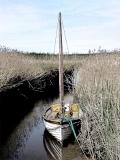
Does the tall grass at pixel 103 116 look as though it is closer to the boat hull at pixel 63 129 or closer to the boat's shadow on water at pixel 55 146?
the boat hull at pixel 63 129

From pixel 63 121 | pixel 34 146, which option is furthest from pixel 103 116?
pixel 34 146

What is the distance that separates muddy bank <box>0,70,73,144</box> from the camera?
15062 millimetres

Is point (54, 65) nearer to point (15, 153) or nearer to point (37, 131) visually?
point (37, 131)

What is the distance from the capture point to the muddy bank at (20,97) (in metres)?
15.1

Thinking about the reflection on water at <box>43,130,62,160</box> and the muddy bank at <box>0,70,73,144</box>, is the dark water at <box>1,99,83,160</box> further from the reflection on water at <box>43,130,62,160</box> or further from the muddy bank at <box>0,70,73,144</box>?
the muddy bank at <box>0,70,73,144</box>

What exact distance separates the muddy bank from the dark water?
437 millimetres

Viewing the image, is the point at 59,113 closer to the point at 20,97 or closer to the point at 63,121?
the point at 63,121

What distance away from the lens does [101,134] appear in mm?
8164

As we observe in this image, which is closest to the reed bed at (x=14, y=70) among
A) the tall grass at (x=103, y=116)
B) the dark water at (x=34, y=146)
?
the dark water at (x=34, y=146)

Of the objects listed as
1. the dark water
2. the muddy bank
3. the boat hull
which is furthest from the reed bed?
the boat hull

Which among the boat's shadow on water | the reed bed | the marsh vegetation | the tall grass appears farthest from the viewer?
the reed bed

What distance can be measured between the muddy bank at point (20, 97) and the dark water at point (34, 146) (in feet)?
1.43

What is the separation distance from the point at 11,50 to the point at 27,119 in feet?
27.5

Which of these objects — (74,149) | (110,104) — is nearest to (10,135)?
(74,149)
